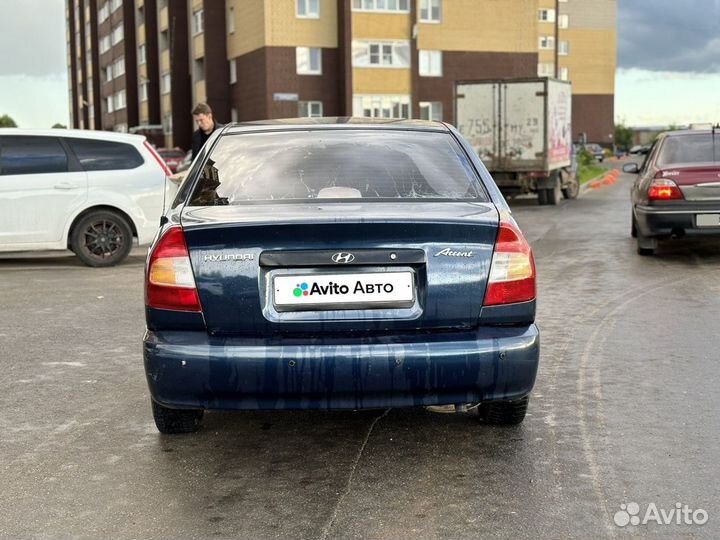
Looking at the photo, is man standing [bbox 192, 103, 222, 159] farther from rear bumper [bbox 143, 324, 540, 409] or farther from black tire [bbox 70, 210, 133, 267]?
rear bumper [bbox 143, 324, 540, 409]

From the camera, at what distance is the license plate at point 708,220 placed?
35.4 ft

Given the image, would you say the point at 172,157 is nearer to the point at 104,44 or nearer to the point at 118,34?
the point at 118,34

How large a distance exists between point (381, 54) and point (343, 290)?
152 ft

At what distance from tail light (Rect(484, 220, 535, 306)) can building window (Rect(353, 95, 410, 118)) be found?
147 ft

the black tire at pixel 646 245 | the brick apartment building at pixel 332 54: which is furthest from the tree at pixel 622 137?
the black tire at pixel 646 245

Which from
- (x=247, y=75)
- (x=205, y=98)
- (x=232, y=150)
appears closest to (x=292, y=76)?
(x=247, y=75)

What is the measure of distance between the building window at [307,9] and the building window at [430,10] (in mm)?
5704

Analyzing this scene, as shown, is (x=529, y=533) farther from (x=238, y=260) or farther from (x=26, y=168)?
(x=26, y=168)

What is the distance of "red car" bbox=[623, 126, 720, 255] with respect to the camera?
35.5ft

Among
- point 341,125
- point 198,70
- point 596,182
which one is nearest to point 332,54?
point 198,70

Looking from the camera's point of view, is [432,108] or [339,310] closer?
[339,310]

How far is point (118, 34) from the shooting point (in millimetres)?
75562

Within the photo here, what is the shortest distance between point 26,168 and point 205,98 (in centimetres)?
4383

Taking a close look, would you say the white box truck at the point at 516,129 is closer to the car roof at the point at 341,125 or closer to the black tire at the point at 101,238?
the black tire at the point at 101,238
